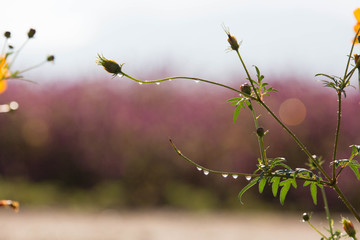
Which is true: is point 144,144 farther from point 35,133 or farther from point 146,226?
point 146,226

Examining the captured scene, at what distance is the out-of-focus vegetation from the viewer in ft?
19.1

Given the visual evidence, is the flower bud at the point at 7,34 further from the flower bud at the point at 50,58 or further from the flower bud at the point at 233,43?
the flower bud at the point at 233,43

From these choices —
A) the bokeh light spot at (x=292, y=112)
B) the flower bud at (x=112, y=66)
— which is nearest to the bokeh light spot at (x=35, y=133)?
the bokeh light spot at (x=292, y=112)

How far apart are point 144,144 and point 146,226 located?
9.11ft

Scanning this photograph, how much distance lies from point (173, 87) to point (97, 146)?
6.01ft

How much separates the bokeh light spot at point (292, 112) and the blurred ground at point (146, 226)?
7.83 feet

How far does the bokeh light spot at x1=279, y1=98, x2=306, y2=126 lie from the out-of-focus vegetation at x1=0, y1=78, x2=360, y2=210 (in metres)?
0.09

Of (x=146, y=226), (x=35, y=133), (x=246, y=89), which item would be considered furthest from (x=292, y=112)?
(x=246, y=89)

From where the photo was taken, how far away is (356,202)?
5.68 m

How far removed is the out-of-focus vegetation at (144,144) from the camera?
5.82m

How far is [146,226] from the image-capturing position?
3.58 m

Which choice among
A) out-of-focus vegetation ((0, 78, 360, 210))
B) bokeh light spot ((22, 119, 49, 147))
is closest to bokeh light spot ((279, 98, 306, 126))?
out-of-focus vegetation ((0, 78, 360, 210))

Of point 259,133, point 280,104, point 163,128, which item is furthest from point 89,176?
point 259,133

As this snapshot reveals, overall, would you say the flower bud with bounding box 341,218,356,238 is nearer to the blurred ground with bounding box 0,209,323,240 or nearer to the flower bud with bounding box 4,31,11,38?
the flower bud with bounding box 4,31,11,38
